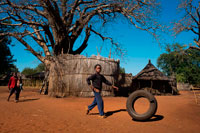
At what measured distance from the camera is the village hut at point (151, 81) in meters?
16.9

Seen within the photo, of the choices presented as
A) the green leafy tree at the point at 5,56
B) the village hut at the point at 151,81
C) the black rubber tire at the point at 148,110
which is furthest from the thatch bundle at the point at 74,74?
the green leafy tree at the point at 5,56

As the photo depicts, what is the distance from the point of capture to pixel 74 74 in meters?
10.7

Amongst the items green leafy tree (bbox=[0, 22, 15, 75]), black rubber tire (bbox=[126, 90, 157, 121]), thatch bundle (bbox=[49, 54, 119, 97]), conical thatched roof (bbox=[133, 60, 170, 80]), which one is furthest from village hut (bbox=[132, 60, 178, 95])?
green leafy tree (bbox=[0, 22, 15, 75])

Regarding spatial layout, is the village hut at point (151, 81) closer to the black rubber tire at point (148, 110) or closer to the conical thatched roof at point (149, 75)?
the conical thatched roof at point (149, 75)

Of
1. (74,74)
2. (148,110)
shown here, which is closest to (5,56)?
(74,74)

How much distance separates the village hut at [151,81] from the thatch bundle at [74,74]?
6432mm

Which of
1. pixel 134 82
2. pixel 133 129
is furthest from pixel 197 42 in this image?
pixel 133 129

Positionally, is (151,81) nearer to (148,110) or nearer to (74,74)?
(74,74)

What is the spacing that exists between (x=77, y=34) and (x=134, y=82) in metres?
8.46

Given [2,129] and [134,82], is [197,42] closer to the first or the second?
[134,82]

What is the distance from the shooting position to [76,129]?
11.7 ft

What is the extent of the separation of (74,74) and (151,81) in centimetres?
986

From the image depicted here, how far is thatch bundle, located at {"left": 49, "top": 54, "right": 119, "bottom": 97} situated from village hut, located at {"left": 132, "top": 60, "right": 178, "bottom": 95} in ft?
21.1

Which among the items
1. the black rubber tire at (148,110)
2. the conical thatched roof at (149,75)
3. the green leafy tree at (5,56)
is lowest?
the black rubber tire at (148,110)
